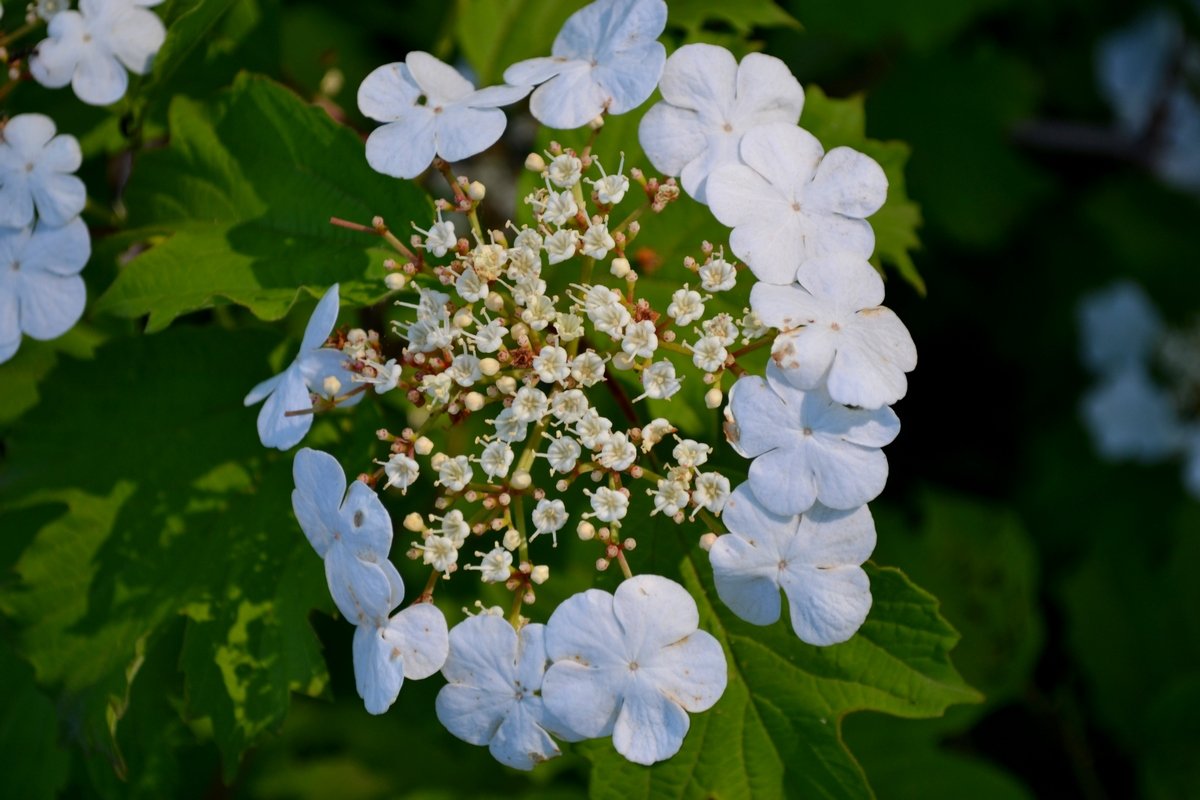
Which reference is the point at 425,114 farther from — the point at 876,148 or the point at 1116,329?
the point at 1116,329

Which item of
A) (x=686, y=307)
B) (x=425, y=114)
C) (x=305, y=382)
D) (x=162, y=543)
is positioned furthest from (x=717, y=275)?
(x=162, y=543)

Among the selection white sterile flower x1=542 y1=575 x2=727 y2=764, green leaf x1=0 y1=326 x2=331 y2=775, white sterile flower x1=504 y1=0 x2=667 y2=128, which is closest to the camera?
white sterile flower x1=542 y1=575 x2=727 y2=764

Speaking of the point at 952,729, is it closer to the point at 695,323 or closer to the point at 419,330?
the point at 695,323

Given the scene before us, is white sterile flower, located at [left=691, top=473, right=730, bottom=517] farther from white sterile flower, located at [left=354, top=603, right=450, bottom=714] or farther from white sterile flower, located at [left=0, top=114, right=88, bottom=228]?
white sterile flower, located at [left=0, top=114, right=88, bottom=228]

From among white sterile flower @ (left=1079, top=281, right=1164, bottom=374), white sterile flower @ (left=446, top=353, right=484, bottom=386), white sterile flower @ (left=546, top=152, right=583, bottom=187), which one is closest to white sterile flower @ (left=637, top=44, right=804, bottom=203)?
white sterile flower @ (left=546, top=152, right=583, bottom=187)

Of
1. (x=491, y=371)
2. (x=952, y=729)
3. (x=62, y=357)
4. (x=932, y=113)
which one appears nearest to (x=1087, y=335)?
(x=932, y=113)

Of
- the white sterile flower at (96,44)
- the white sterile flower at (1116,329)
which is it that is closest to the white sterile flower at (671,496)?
the white sterile flower at (96,44)

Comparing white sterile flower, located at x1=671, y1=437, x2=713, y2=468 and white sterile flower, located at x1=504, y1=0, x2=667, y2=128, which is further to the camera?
white sterile flower, located at x1=504, y1=0, x2=667, y2=128
